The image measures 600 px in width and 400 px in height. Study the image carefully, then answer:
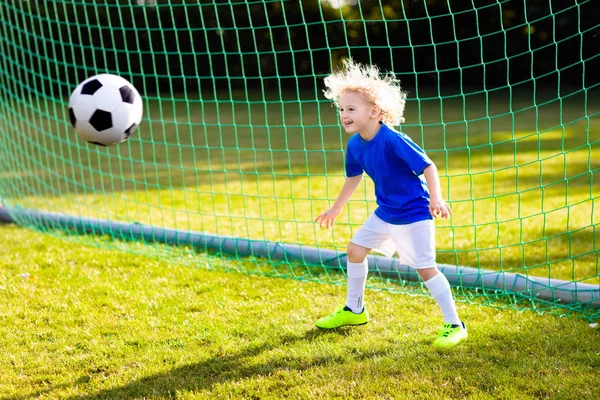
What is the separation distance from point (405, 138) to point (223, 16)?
32.2 ft

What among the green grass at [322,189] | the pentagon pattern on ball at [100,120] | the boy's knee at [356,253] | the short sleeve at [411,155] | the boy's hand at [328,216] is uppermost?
the pentagon pattern on ball at [100,120]

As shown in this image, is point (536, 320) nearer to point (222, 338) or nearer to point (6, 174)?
point (222, 338)

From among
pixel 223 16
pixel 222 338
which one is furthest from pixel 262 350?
pixel 223 16

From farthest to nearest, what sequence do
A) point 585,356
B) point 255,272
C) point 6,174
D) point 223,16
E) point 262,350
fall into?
point 223,16 < point 6,174 < point 255,272 < point 262,350 < point 585,356

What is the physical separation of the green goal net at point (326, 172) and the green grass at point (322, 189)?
0.03 metres

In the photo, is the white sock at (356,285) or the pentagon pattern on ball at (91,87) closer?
the white sock at (356,285)

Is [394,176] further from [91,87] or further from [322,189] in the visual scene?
[322,189]

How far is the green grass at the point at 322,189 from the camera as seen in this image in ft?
14.1

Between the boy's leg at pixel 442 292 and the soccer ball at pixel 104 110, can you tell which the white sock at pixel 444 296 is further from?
the soccer ball at pixel 104 110

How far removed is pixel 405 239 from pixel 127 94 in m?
1.94

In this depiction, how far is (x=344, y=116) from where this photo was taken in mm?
Answer: 3059

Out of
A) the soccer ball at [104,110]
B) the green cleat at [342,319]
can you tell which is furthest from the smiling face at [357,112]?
the soccer ball at [104,110]

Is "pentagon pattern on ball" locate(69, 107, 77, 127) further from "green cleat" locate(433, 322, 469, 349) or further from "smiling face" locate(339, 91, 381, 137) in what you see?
"green cleat" locate(433, 322, 469, 349)

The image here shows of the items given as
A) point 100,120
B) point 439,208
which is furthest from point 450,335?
point 100,120
